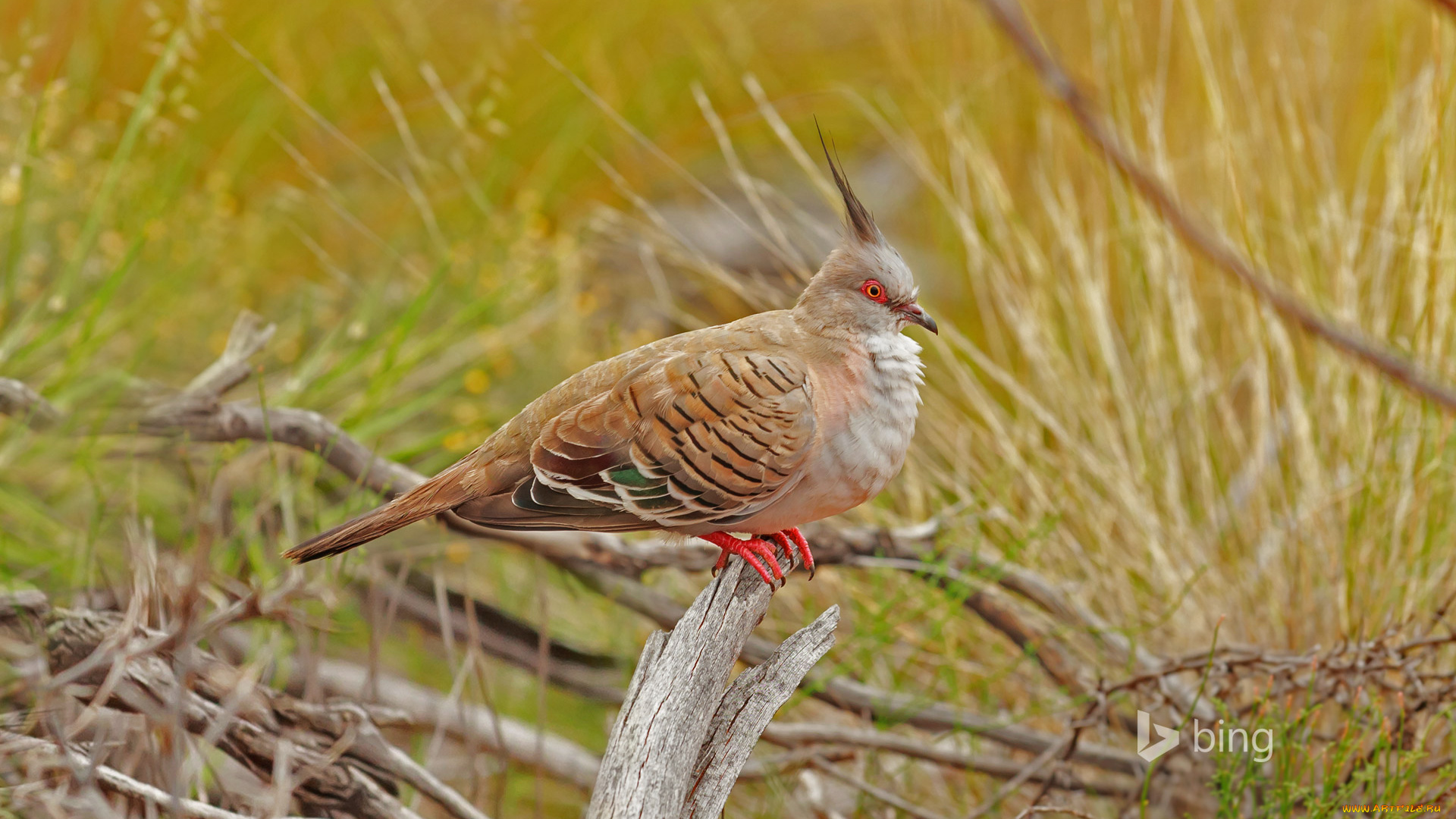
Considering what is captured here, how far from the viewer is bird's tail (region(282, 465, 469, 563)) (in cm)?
201

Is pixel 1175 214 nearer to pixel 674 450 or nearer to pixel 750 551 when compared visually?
pixel 674 450

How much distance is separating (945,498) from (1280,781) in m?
Result: 1.53

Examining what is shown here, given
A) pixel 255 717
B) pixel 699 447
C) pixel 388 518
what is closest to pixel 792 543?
pixel 699 447

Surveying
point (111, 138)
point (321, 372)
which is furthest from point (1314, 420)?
point (111, 138)

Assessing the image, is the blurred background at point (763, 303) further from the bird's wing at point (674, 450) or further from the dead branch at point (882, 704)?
the bird's wing at point (674, 450)

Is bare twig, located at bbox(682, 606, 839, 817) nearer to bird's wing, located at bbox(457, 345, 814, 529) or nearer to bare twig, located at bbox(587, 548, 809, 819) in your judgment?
bare twig, located at bbox(587, 548, 809, 819)

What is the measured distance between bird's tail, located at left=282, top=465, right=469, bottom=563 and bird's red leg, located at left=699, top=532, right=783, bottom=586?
52 cm

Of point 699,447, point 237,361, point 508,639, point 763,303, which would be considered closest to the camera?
point 699,447

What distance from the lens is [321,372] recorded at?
3.97 metres

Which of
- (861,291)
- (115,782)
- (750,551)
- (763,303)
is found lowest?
(115,782)

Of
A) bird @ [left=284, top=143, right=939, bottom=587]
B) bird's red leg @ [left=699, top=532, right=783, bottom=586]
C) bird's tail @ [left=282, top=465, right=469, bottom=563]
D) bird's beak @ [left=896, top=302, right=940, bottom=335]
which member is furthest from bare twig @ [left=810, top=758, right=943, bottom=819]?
bird's tail @ [left=282, top=465, right=469, bottom=563]

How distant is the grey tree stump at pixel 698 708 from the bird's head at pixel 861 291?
59 centimetres

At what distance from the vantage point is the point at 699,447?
85.9 inches

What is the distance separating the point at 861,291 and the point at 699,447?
54 centimetres
